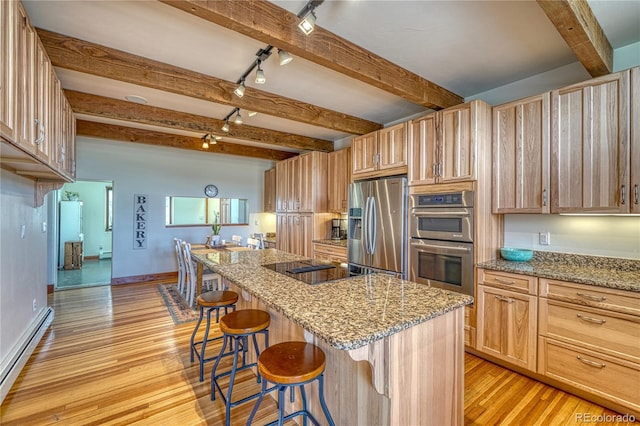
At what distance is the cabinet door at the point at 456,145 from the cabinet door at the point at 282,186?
3342 millimetres

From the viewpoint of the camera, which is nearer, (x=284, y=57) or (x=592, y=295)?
(x=592, y=295)

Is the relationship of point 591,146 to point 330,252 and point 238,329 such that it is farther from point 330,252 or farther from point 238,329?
point 330,252

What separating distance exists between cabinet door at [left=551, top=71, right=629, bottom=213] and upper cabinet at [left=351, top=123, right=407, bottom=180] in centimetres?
135

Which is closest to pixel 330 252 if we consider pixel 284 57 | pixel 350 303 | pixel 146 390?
pixel 146 390

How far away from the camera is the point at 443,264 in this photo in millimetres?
2840

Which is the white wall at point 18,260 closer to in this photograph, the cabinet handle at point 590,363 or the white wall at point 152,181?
the white wall at point 152,181

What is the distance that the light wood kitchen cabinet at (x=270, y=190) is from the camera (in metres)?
6.50

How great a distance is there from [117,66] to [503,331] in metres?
3.96

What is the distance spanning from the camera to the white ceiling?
1.84 m

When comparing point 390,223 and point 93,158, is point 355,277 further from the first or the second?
point 93,158

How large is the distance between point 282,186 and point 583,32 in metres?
4.72

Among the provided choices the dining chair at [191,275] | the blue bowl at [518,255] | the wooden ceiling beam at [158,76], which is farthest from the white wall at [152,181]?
the blue bowl at [518,255]

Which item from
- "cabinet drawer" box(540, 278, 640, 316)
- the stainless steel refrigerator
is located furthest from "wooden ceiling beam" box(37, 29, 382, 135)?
"cabinet drawer" box(540, 278, 640, 316)

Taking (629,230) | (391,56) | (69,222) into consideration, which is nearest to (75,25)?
(391,56)
